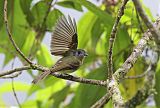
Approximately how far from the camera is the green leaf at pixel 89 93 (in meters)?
1.86

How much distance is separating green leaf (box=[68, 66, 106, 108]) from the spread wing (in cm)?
60

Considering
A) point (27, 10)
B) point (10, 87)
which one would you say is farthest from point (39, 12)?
point (10, 87)

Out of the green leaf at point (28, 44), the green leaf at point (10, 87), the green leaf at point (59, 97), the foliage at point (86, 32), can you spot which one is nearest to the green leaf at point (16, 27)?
the foliage at point (86, 32)

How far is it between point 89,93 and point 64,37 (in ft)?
2.07

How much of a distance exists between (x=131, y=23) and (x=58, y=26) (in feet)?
1.83

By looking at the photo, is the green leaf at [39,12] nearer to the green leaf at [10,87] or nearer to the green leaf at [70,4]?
the green leaf at [70,4]

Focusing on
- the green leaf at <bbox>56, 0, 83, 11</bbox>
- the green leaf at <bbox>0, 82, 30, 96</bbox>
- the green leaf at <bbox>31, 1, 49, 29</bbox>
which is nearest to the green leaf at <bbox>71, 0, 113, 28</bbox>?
the green leaf at <bbox>56, 0, 83, 11</bbox>

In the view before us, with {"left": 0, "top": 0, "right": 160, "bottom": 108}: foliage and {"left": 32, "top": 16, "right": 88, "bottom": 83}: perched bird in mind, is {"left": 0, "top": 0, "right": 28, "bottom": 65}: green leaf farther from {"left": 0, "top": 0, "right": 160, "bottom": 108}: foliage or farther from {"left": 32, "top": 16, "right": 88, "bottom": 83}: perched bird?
{"left": 32, "top": 16, "right": 88, "bottom": 83}: perched bird

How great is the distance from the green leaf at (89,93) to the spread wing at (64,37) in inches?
23.7

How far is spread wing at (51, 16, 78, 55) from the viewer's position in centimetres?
125

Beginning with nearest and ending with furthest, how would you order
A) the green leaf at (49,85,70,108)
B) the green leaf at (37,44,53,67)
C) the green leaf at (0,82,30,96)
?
the green leaf at (49,85,70,108)
the green leaf at (37,44,53,67)
the green leaf at (0,82,30,96)

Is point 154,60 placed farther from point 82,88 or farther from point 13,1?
point 13,1

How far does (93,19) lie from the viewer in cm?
206

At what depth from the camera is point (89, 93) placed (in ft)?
6.11
